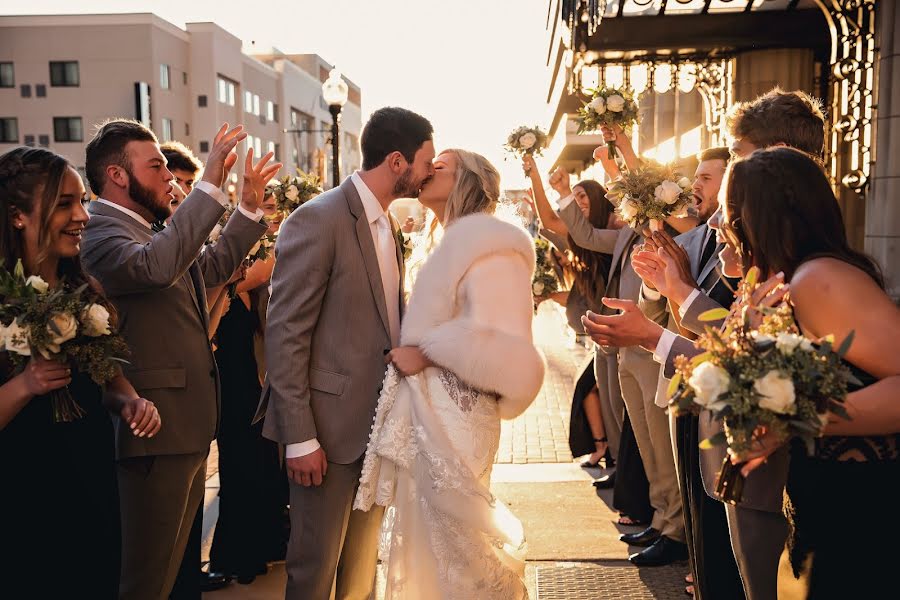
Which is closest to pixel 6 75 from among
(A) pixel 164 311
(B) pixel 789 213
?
(A) pixel 164 311

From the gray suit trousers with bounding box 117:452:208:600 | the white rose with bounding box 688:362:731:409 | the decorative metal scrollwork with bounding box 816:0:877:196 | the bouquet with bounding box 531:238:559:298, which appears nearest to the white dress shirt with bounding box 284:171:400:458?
the gray suit trousers with bounding box 117:452:208:600

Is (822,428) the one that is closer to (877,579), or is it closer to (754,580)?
(877,579)

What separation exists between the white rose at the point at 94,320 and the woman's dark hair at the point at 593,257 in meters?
4.77

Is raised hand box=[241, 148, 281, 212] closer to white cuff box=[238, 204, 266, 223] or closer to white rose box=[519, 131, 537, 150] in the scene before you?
white cuff box=[238, 204, 266, 223]

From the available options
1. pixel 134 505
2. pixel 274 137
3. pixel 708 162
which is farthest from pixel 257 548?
pixel 274 137

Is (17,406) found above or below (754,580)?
above

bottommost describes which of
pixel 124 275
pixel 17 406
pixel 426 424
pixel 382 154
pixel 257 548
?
pixel 257 548

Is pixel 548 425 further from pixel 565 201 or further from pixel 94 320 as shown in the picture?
pixel 94 320

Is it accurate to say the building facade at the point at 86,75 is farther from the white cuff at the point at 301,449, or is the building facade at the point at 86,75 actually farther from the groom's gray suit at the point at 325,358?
the white cuff at the point at 301,449

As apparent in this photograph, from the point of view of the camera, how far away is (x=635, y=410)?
5.93 m

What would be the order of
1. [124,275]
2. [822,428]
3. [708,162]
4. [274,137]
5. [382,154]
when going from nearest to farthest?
[822,428]
[124,275]
[382,154]
[708,162]
[274,137]

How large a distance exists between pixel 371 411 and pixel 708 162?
273 centimetres

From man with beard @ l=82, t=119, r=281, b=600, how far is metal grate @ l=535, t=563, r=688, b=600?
2.24 m

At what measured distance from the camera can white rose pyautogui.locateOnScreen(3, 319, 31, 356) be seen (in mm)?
2793
